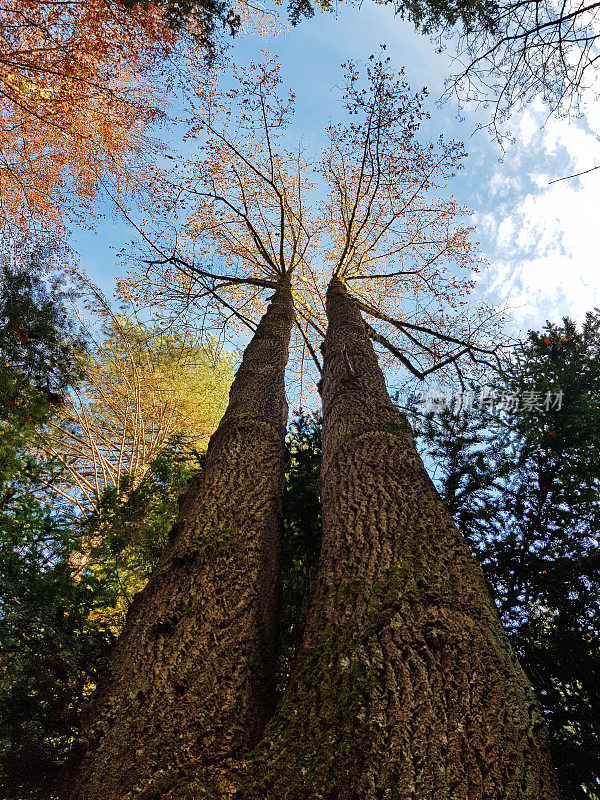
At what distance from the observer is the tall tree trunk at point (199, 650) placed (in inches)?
62.1

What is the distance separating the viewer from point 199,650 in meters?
1.93

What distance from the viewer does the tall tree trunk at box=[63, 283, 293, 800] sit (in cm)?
158

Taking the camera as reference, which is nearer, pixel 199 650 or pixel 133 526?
pixel 199 650

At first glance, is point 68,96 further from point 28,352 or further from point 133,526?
point 133,526

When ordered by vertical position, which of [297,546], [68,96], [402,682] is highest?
[68,96]

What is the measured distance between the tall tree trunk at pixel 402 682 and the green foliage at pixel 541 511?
90cm

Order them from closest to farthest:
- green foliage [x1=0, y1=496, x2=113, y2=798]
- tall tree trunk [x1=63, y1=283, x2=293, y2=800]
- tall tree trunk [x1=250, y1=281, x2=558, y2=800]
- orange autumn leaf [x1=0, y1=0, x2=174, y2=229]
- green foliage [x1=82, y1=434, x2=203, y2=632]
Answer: tall tree trunk [x1=250, y1=281, x2=558, y2=800], tall tree trunk [x1=63, y1=283, x2=293, y2=800], green foliage [x1=0, y1=496, x2=113, y2=798], green foliage [x1=82, y1=434, x2=203, y2=632], orange autumn leaf [x1=0, y1=0, x2=174, y2=229]

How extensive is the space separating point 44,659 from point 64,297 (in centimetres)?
517

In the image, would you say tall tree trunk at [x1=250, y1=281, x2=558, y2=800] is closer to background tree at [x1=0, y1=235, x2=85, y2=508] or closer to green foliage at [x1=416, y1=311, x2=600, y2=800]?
green foliage at [x1=416, y1=311, x2=600, y2=800]

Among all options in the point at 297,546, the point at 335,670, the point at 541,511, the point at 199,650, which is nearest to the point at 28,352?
the point at 297,546

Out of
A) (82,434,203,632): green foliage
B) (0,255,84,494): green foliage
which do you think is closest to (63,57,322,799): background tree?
(82,434,203,632): green foliage

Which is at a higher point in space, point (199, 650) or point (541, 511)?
point (541, 511)

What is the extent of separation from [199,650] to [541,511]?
8.31ft

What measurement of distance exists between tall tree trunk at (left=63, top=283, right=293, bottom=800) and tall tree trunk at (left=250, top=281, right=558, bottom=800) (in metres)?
0.35
